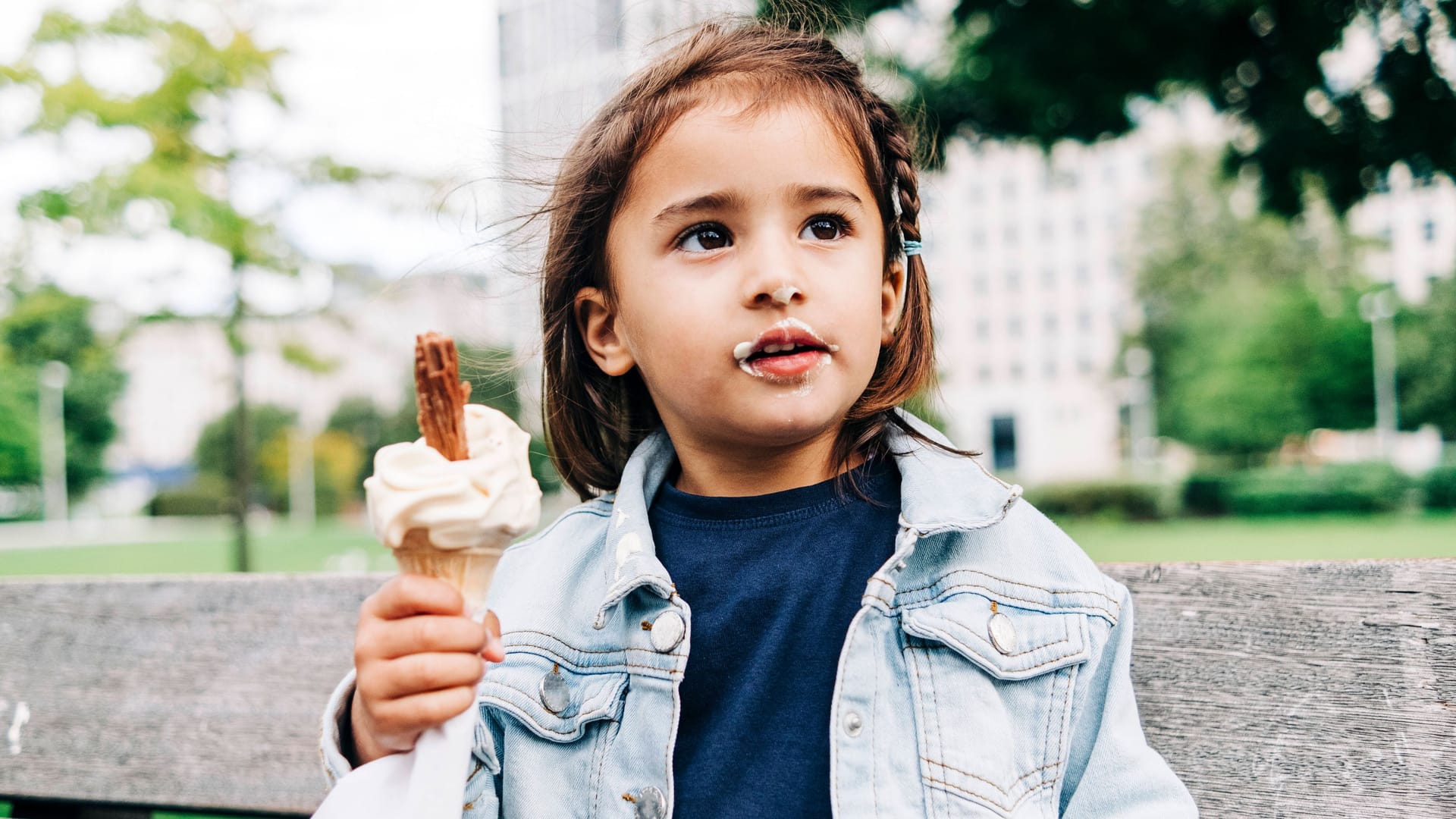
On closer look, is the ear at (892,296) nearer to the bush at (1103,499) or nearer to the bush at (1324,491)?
the bush at (1103,499)

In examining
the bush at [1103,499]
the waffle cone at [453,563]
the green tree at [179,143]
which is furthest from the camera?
the bush at [1103,499]

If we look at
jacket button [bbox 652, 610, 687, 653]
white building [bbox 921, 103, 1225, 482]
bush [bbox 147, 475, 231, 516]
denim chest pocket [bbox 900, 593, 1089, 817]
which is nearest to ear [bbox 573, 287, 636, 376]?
jacket button [bbox 652, 610, 687, 653]

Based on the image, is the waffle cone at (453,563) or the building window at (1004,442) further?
the building window at (1004,442)

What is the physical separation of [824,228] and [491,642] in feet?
2.71

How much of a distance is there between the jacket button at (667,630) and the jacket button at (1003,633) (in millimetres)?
468

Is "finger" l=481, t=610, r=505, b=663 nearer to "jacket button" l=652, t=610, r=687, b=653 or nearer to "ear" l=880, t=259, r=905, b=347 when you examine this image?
"jacket button" l=652, t=610, r=687, b=653

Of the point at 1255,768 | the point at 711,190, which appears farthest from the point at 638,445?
the point at 1255,768

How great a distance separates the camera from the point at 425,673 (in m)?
1.22

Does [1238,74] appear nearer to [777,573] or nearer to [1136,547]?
[777,573]

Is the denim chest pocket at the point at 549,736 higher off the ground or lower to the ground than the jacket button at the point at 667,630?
lower

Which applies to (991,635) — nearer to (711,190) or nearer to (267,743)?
(711,190)

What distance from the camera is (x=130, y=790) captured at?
2.08m

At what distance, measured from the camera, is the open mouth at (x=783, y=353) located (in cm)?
155

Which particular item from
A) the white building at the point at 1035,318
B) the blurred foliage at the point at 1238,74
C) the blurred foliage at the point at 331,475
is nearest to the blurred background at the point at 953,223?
the blurred foliage at the point at 1238,74
